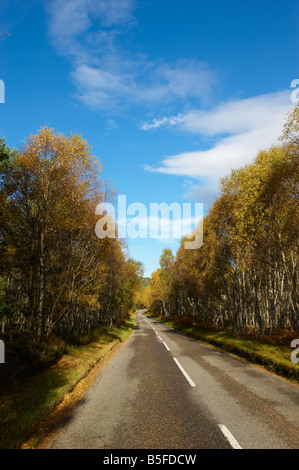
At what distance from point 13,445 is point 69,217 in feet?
34.9

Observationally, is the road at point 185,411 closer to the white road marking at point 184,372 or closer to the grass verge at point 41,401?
the white road marking at point 184,372

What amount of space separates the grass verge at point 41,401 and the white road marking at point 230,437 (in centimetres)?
387

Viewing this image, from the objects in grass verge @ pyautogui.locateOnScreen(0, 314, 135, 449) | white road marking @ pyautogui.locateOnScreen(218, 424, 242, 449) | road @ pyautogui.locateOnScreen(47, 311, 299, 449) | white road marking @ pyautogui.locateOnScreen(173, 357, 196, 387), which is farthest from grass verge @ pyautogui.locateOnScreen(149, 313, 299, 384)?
grass verge @ pyautogui.locateOnScreen(0, 314, 135, 449)

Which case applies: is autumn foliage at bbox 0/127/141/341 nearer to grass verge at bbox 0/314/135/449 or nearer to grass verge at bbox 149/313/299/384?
grass verge at bbox 0/314/135/449

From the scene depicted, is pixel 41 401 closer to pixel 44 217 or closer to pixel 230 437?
pixel 230 437

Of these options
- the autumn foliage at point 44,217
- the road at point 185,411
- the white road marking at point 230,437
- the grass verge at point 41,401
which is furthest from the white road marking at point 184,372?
the autumn foliage at point 44,217

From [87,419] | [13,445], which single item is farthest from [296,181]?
[13,445]

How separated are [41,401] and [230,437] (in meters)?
5.13

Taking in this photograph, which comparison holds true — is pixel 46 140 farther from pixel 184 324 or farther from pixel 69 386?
pixel 184 324

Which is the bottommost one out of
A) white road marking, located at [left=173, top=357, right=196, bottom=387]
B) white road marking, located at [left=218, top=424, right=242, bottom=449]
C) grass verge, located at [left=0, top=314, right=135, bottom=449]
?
white road marking, located at [left=173, top=357, right=196, bottom=387]

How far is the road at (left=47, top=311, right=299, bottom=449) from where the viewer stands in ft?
16.0

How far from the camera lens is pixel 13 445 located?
4668 mm

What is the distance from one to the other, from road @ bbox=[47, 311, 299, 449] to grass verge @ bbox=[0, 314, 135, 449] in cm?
42

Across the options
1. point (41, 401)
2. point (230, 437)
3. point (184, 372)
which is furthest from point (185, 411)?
point (184, 372)
